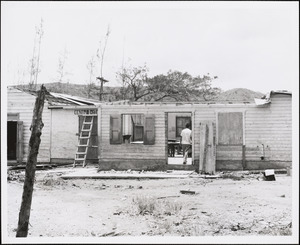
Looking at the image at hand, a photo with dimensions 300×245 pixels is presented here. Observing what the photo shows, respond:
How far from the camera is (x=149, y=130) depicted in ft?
47.5

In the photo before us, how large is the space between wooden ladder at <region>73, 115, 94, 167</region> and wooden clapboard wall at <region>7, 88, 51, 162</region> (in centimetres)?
150

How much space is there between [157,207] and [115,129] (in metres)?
6.75

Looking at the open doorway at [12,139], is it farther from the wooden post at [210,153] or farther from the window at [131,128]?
the wooden post at [210,153]

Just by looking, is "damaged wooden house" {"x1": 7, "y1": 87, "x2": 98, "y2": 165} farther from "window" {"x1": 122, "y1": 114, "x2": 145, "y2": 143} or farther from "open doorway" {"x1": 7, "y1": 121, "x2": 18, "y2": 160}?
"window" {"x1": 122, "y1": 114, "x2": 145, "y2": 143}

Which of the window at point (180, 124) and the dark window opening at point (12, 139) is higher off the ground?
the window at point (180, 124)

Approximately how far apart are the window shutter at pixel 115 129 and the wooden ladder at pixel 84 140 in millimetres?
1441

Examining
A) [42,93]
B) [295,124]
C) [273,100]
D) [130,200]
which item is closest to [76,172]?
[130,200]

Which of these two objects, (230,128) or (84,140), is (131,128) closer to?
(84,140)

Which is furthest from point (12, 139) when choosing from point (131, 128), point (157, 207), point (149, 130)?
point (157, 207)

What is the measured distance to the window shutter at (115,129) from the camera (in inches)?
578

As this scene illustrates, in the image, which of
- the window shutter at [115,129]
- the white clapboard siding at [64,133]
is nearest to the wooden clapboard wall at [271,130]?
the window shutter at [115,129]

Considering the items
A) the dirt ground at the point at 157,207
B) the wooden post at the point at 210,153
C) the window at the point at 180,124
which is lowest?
the dirt ground at the point at 157,207

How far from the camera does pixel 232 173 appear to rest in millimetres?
13289

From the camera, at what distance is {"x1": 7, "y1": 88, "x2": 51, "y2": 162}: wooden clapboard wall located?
16.7 m
